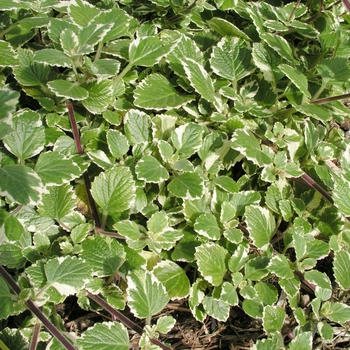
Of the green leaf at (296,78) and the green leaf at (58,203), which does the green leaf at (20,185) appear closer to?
the green leaf at (58,203)

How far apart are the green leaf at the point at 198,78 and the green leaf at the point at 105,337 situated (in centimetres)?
87

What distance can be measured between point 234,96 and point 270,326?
2.79ft

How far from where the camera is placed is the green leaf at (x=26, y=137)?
57.1 inches

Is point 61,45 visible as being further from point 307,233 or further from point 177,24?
point 307,233

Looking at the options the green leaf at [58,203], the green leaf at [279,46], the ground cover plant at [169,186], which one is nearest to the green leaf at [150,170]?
the ground cover plant at [169,186]

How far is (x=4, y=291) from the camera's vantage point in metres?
1.25

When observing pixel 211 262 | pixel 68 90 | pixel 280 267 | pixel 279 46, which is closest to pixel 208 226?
pixel 211 262

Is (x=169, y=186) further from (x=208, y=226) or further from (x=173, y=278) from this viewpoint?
(x=173, y=278)

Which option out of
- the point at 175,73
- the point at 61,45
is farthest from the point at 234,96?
the point at 61,45

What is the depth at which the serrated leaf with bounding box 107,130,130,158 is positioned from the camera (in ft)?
5.14

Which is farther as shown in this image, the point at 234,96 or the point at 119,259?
the point at 234,96

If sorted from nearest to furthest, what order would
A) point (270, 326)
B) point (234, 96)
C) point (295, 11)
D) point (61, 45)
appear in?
point (270, 326) → point (61, 45) → point (234, 96) → point (295, 11)

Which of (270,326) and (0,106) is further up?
(0,106)

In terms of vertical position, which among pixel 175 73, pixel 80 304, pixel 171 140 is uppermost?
pixel 175 73
